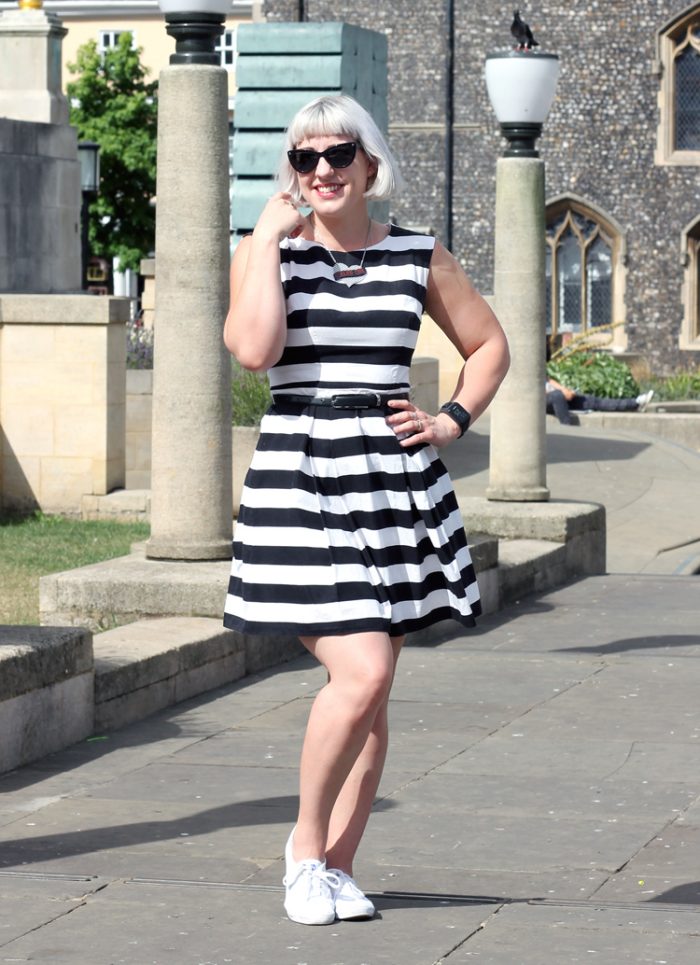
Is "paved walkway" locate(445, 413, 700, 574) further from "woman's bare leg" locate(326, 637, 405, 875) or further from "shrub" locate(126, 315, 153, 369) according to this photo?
"woman's bare leg" locate(326, 637, 405, 875)

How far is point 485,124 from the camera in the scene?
3847cm

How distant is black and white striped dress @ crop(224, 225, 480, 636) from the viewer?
4348mm

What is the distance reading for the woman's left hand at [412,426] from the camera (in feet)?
14.5

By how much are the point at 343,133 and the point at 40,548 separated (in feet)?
25.9

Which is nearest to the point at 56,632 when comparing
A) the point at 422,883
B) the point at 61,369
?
the point at 422,883

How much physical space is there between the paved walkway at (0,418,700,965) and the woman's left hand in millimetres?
1064

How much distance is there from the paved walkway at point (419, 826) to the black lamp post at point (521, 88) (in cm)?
399

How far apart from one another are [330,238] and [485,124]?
34719mm

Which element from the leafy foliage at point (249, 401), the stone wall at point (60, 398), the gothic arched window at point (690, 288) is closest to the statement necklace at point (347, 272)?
the leafy foliage at point (249, 401)

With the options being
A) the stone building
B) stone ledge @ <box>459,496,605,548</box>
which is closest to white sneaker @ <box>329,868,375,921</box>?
stone ledge @ <box>459,496,605,548</box>

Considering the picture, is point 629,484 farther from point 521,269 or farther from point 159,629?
point 159,629

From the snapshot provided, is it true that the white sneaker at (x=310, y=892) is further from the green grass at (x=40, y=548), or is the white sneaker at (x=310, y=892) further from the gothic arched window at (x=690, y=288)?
the gothic arched window at (x=690, y=288)

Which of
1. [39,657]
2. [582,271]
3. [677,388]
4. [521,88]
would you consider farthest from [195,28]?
[582,271]

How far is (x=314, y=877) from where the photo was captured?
438cm
